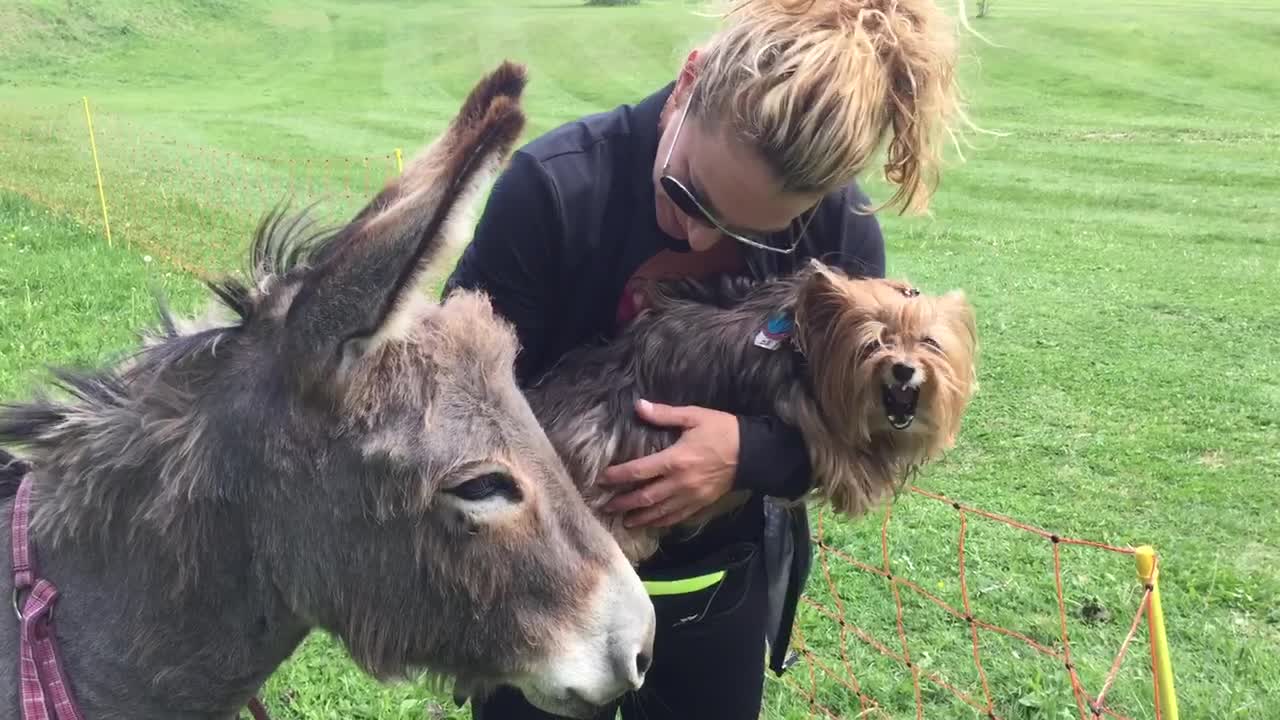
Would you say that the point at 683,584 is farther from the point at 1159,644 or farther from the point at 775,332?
the point at 1159,644

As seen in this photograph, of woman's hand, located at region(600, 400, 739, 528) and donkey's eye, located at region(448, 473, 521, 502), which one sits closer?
donkey's eye, located at region(448, 473, 521, 502)

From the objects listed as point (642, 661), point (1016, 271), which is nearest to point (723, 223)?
point (642, 661)

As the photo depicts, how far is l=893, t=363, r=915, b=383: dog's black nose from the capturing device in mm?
2436

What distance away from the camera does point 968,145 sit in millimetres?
2365

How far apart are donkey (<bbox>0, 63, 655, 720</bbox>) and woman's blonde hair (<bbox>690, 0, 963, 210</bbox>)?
0.54 m

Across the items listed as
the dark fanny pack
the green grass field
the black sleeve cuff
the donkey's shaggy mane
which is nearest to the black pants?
the dark fanny pack

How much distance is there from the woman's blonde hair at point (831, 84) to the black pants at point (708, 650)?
120 cm

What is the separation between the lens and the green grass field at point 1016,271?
16.6 feet

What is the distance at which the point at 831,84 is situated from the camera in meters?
1.94

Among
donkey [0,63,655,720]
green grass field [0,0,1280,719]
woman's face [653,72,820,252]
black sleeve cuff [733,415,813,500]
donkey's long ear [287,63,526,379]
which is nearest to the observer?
donkey's long ear [287,63,526,379]

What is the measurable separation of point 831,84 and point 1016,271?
484 inches

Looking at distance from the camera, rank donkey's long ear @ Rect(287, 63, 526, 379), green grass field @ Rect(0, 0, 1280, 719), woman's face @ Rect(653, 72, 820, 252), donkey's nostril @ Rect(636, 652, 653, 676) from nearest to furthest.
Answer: donkey's long ear @ Rect(287, 63, 526, 379) < donkey's nostril @ Rect(636, 652, 653, 676) < woman's face @ Rect(653, 72, 820, 252) < green grass field @ Rect(0, 0, 1280, 719)

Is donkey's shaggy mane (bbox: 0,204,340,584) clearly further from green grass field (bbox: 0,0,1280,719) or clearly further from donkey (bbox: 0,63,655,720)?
green grass field (bbox: 0,0,1280,719)

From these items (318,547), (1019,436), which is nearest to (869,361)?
(318,547)
